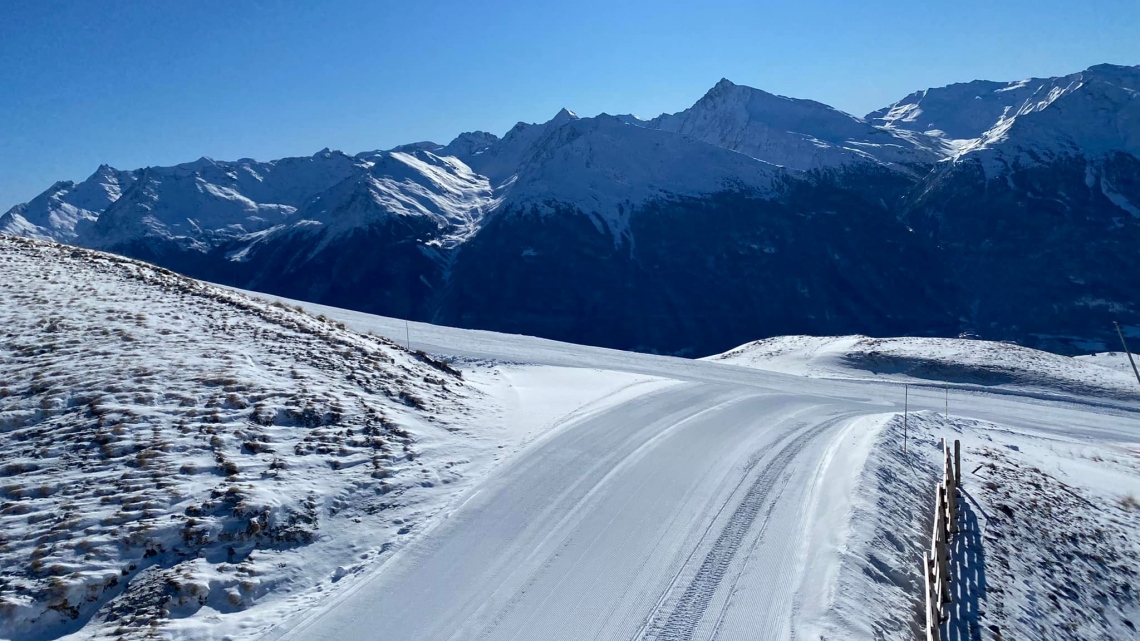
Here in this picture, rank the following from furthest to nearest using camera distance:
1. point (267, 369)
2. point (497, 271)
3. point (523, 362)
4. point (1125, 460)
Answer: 1. point (497, 271)
2. point (523, 362)
3. point (1125, 460)
4. point (267, 369)

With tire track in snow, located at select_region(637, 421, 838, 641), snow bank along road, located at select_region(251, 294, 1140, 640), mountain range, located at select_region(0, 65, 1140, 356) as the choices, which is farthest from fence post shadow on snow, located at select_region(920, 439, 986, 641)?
mountain range, located at select_region(0, 65, 1140, 356)

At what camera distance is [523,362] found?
3331cm

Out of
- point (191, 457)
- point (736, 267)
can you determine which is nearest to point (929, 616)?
point (191, 457)

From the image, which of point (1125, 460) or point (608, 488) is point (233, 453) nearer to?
point (608, 488)

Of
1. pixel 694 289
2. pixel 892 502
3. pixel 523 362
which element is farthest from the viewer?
pixel 694 289

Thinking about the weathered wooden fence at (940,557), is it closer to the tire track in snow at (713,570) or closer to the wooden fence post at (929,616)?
the wooden fence post at (929,616)

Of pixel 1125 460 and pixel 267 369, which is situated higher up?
pixel 267 369

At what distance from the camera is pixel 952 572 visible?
580 inches

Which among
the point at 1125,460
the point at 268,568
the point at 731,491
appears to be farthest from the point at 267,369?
the point at 1125,460

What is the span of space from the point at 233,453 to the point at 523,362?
1893 centimetres

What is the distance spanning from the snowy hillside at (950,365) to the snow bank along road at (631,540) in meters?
22.6

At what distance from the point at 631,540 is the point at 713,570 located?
5.75 ft

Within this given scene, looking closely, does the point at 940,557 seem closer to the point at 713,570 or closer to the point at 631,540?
the point at 713,570

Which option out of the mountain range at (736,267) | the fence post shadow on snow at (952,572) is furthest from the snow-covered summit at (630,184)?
the fence post shadow on snow at (952,572)
